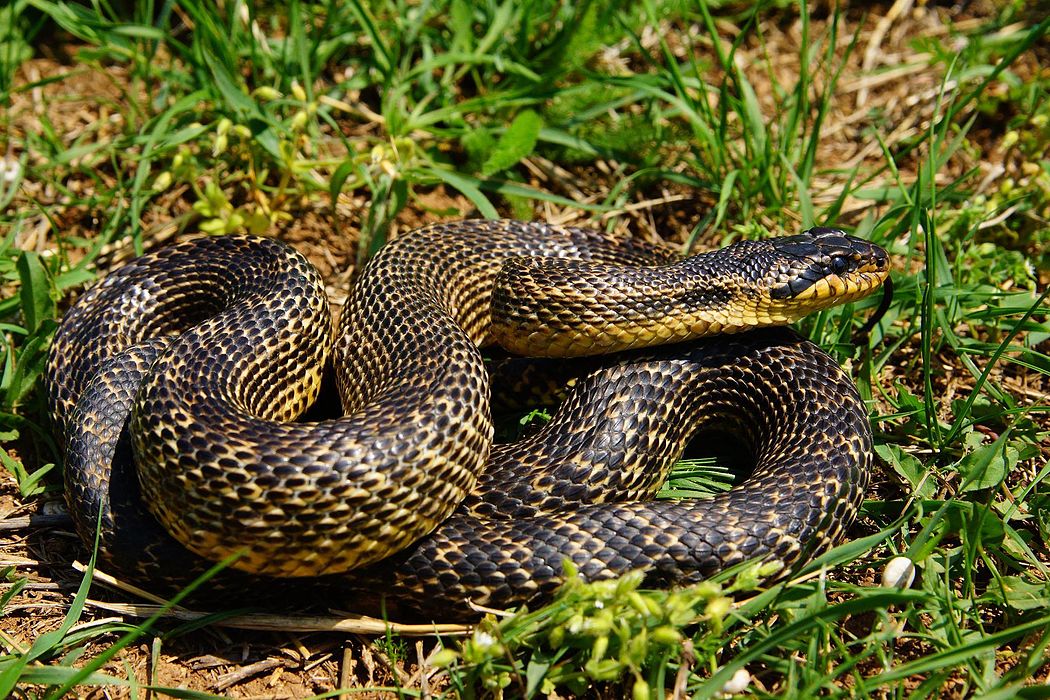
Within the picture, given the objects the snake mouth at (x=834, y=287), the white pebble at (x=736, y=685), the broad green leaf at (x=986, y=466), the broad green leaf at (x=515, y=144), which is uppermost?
the broad green leaf at (x=515, y=144)

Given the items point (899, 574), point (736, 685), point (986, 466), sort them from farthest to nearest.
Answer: point (986, 466) < point (899, 574) < point (736, 685)

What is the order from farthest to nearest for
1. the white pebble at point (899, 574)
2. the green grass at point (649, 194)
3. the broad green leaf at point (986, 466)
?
1. the broad green leaf at point (986, 466)
2. the white pebble at point (899, 574)
3. the green grass at point (649, 194)

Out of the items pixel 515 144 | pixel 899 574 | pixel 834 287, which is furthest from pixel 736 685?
pixel 515 144

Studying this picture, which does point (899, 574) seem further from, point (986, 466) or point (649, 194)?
point (649, 194)

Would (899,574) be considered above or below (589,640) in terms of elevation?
above

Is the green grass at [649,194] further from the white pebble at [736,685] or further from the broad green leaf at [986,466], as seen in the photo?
the white pebble at [736,685]

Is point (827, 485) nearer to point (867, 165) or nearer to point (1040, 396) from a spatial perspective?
point (1040, 396)

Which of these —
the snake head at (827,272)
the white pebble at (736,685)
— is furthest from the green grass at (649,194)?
the snake head at (827,272)
